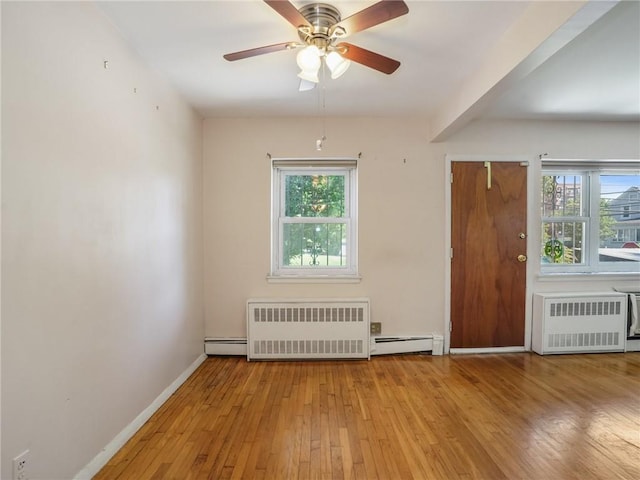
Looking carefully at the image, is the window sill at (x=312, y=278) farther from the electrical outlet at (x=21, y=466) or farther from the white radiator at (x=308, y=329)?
the electrical outlet at (x=21, y=466)

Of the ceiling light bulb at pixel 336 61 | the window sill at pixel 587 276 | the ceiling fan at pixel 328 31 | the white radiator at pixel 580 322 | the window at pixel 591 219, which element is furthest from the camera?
the window at pixel 591 219

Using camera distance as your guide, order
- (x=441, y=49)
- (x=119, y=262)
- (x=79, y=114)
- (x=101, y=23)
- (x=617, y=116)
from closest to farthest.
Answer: (x=79, y=114)
(x=101, y=23)
(x=119, y=262)
(x=441, y=49)
(x=617, y=116)

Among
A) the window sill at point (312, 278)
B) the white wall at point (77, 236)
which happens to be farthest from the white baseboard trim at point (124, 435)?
the window sill at point (312, 278)

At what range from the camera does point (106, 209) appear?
1.68m

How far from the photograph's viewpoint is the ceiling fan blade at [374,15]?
1239 mm

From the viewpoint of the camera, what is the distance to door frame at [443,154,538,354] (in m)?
3.16

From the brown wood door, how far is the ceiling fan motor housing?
212 cm

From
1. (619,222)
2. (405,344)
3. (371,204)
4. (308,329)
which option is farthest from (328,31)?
(619,222)

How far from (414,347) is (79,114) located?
10.5 ft

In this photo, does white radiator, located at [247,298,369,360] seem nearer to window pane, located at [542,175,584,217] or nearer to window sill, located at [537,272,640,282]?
window sill, located at [537,272,640,282]

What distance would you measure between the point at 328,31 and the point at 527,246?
→ 2.93 m

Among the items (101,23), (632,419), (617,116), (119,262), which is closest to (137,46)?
(101,23)

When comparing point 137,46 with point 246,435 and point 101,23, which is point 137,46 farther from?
point 246,435

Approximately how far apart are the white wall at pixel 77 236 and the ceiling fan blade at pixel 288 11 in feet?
3.17
